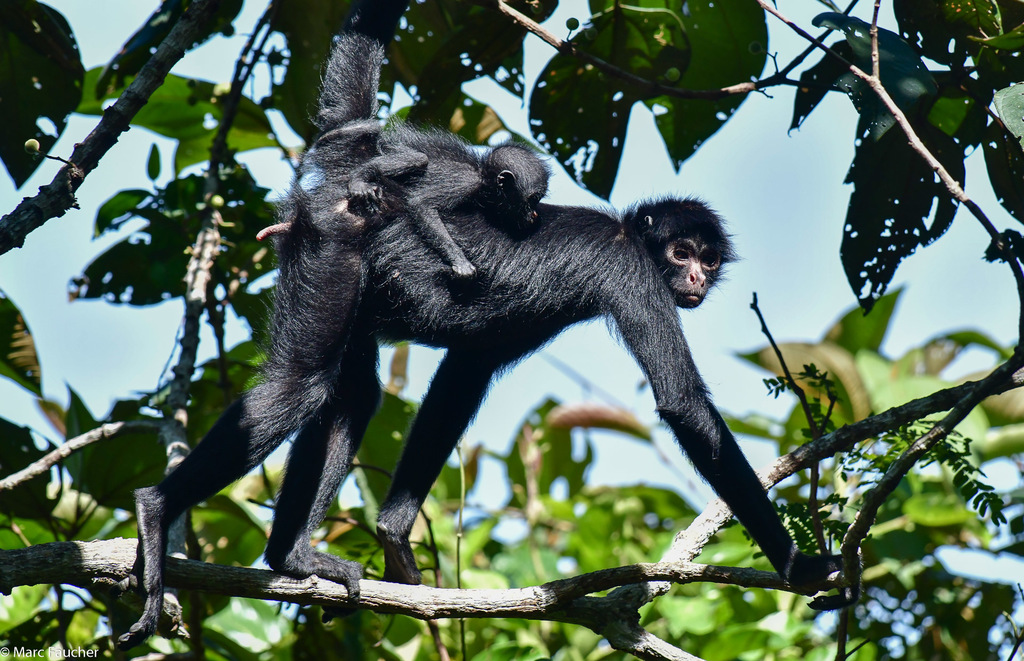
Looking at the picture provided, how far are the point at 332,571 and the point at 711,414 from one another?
2112 mm

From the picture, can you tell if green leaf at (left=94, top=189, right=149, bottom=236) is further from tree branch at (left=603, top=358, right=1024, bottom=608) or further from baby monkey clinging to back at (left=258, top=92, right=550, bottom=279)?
tree branch at (left=603, top=358, right=1024, bottom=608)

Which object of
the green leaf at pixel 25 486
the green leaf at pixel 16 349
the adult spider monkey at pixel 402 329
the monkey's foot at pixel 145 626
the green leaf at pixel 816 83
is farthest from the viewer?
the green leaf at pixel 16 349

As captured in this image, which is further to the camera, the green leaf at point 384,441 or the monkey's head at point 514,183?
the green leaf at point 384,441

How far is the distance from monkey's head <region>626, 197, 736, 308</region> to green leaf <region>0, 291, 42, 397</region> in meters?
3.92

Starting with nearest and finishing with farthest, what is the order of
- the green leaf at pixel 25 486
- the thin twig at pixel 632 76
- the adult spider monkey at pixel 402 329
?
the adult spider monkey at pixel 402 329
the thin twig at pixel 632 76
the green leaf at pixel 25 486

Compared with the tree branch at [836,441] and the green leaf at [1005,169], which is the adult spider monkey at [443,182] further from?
the green leaf at [1005,169]

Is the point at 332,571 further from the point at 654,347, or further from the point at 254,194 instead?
the point at 254,194

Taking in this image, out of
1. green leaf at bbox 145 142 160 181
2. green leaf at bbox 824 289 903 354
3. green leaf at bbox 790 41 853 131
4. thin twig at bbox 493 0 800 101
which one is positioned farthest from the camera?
green leaf at bbox 824 289 903 354

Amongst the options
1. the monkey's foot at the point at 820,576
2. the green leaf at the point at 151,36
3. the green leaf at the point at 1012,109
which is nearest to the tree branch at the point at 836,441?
the monkey's foot at the point at 820,576

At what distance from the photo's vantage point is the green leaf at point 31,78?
5.12 metres

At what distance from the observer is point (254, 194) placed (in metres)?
6.00

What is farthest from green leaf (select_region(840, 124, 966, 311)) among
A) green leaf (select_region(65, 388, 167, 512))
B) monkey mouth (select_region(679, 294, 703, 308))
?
green leaf (select_region(65, 388, 167, 512))

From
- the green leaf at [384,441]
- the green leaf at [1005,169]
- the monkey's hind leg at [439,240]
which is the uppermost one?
the green leaf at [1005,169]

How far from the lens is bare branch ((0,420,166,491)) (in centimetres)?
462
